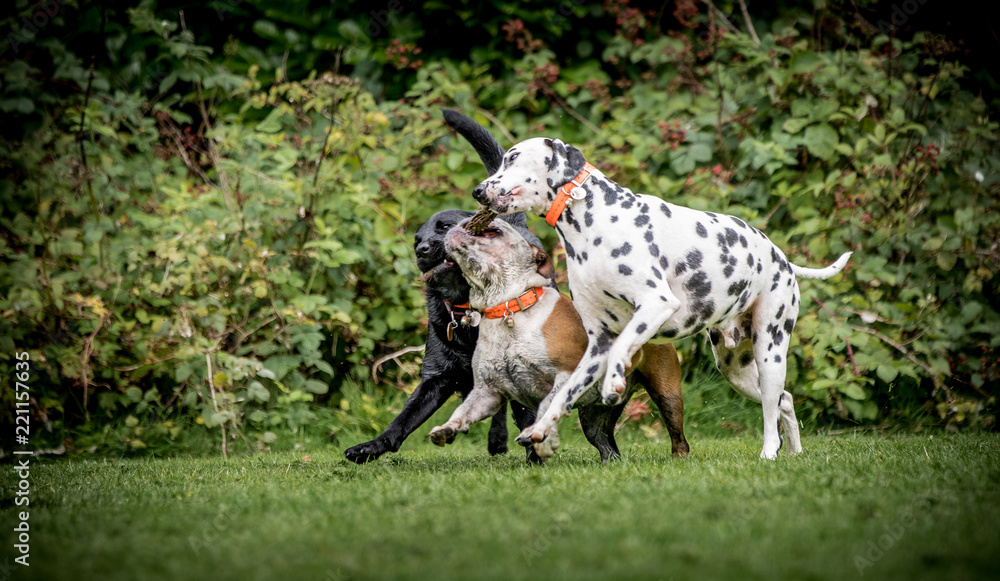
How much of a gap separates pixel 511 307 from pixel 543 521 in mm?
1837

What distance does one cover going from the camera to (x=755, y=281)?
14.4 feet

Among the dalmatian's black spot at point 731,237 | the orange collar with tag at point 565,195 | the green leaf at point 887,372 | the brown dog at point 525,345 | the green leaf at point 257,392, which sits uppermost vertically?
the orange collar with tag at point 565,195

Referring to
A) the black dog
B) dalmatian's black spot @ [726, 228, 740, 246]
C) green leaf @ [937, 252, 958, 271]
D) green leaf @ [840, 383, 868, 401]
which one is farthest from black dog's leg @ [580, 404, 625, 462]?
green leaf @ [937, 252, 958, 271]

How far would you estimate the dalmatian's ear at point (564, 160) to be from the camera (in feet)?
13.6

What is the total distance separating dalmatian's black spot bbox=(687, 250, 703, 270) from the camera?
13.8 feet

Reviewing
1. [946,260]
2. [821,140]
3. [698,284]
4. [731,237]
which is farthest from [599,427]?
[821,140]

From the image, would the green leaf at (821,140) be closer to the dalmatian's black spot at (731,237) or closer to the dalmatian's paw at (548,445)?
the dalmatian's black spot at (731,237)

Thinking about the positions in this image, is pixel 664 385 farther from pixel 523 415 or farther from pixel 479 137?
pixel 479 137

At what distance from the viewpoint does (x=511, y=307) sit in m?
4.49

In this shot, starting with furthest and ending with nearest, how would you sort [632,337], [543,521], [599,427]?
1. [599,427]
2. [632,337]
3. [543,521]
